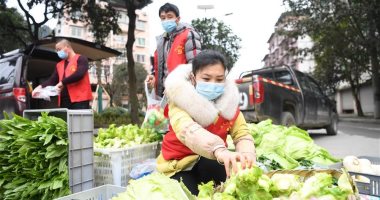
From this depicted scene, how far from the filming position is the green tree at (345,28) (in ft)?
59.4

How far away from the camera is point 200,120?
2312 mm

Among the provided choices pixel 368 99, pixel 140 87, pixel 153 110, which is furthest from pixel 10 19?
pixel 368 99

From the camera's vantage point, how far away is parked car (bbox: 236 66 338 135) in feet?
25.2

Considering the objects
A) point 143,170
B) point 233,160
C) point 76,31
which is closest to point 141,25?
→ point 76,31

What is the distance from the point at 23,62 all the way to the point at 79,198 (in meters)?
4.27

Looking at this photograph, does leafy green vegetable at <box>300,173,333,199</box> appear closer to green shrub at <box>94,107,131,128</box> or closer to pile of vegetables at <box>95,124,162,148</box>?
pile of vegetables at <box>95,124,162,148</box>

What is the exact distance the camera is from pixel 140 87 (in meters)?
40.9

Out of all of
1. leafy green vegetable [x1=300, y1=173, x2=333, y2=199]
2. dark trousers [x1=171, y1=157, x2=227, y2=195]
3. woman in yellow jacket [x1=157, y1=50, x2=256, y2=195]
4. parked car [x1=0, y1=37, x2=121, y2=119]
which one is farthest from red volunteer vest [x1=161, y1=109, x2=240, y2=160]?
parked car [x1=0, y1=37, x2=121, y2=119]

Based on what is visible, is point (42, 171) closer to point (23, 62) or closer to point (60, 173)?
point (60, 173)

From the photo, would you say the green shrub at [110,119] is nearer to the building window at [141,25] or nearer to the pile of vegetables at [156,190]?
the pile of vegetables at [156,190]

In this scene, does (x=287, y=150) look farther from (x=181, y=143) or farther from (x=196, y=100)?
(x=196, y=100)

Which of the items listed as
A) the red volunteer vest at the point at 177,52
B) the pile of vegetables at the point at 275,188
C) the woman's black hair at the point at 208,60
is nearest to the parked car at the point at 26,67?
the red volunteer vest at the point at 177,52

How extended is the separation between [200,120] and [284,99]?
6.35 m

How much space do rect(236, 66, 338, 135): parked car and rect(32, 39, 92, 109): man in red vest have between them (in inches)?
156
